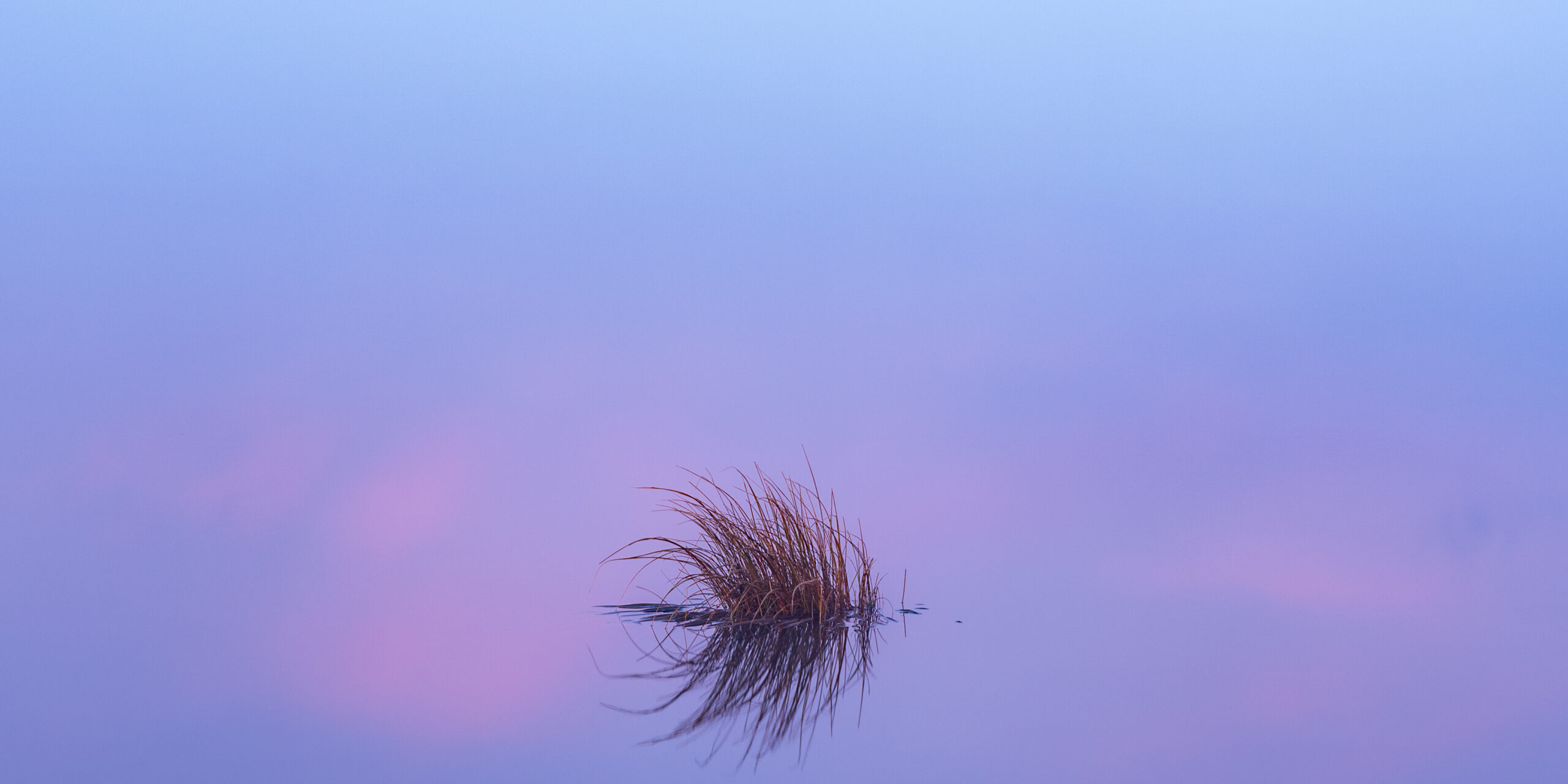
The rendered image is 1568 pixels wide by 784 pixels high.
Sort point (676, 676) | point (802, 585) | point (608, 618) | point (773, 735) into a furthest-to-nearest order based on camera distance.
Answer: point (608, 618), point (802, 585), point (676, 676), point (773, 735)

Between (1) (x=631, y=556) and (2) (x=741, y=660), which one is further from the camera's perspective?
(1) (x=631, y=556)

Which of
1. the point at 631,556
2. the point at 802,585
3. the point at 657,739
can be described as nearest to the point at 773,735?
the point at 657,739

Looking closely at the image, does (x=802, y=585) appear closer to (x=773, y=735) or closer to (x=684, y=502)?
(x=684, y=502)

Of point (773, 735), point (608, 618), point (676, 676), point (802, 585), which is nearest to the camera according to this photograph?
point (773, 735)

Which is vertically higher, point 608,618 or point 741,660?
point 608,618

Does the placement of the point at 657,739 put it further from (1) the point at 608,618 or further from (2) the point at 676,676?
(1) the point at 608,618

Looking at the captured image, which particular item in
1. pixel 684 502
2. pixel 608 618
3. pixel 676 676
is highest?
pixel 684 502

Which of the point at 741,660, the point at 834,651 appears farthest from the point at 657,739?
the point at 834,651
